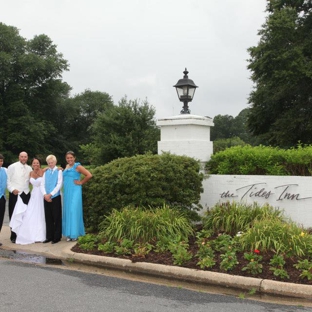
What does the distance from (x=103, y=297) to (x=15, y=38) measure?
148 ft

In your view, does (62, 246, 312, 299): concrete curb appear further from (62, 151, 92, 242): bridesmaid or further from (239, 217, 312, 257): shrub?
(62, 151, 92, 242): bridesmaid

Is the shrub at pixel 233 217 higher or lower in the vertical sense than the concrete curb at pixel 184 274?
higher

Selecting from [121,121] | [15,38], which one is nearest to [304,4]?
[121,121]

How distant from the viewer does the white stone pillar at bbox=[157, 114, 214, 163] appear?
9352mm

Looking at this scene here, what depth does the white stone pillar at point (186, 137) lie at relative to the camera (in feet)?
30.7

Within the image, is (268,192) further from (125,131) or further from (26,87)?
(26,87)

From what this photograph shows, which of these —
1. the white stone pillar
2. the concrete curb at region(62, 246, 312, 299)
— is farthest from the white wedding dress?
the white stone pillar

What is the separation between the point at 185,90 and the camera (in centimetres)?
979

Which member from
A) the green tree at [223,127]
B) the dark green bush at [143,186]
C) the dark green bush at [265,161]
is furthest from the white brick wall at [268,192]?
the green tree at [223,127]

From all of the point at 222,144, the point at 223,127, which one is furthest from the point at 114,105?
the point at 223,127

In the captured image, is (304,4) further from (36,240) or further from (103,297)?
(103,297)

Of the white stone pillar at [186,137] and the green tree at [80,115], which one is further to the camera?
the green tree at [80,115]

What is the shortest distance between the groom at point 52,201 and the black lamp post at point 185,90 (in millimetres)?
3427

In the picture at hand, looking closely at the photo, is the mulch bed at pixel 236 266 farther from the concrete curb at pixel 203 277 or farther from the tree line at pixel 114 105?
the tree line at pixel 114 105
